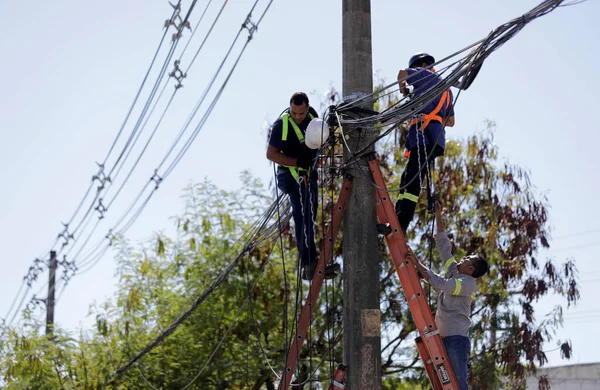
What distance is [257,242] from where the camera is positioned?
414 inches

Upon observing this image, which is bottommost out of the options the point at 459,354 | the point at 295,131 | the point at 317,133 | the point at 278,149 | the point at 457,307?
the point at 459,354

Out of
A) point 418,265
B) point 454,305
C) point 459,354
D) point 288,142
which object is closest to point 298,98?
point 288,142

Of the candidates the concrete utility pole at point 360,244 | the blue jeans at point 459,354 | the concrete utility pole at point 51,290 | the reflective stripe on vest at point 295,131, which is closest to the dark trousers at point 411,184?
the concrete utility pole at point 360,244

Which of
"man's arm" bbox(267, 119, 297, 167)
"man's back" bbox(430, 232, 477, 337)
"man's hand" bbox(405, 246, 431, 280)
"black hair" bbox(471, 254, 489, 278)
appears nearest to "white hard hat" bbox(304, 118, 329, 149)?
"man's arm" bbox(267, 119, 297, 167)

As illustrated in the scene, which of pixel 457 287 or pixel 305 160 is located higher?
pixel 305 160

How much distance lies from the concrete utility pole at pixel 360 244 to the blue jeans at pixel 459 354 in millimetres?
559

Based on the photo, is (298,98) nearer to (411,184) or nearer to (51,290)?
(411,184)

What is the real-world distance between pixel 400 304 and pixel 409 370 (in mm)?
1050

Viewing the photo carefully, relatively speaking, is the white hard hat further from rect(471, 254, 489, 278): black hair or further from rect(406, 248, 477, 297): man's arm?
rect(471, 254, 489, 278): black hair

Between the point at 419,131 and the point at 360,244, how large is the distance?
1.12 m

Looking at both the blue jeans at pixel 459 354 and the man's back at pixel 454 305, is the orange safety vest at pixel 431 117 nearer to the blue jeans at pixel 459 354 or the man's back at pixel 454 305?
the man's back at pixel 454 305

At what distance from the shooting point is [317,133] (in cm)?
812

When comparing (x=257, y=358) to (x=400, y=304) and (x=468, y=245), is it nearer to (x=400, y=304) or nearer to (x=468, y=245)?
(x=400, y=304)

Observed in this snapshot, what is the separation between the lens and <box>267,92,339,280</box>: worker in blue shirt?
8695 millimetres
